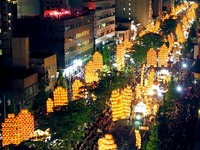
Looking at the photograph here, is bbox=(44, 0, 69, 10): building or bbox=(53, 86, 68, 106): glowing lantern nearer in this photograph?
bbox=(53, 86, 68, 106): glowing lantern

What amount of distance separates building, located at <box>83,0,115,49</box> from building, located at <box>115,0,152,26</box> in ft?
60.4

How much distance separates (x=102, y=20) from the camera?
8875cm

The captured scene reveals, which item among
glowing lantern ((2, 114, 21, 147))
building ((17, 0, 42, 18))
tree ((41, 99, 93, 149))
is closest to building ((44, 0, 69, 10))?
building ((17, 0, 42, 18))

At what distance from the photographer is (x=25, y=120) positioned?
35781 millimetres

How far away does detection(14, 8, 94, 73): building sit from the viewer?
68.4 metres

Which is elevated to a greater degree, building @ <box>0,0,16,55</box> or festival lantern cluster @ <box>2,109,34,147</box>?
building @ <box>0,0,16,55</box>

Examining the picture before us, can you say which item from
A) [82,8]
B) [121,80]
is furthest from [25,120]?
[82,8]

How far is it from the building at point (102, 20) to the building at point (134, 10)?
18.4m

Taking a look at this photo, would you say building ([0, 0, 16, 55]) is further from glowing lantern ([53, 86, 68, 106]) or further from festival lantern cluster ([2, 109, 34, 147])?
festival lantern cluster ([2, 109, 34, 147])

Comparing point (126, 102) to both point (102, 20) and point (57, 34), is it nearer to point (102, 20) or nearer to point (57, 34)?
point (57, 34)

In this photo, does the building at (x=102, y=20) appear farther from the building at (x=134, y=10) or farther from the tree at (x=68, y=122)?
the tree at (x=68, y=122)

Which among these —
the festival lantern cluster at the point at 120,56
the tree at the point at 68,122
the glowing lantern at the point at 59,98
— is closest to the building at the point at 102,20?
the festival lantern cluster at the point at 120,56

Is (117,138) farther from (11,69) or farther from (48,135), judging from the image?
(11,69)

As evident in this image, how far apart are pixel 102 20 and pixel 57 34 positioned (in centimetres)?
2219
